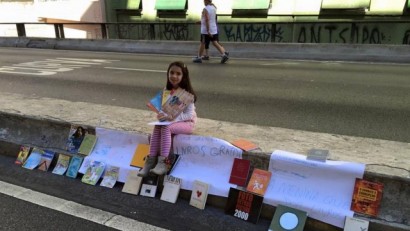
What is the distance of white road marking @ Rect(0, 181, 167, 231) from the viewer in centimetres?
300

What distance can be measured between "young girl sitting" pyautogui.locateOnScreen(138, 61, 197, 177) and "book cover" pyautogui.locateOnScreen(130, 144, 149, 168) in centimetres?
12

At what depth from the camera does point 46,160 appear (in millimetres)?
4074

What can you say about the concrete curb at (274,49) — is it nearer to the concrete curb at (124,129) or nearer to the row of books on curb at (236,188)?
the concrete curb at (124,129)

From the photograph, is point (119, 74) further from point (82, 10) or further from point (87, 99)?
point (82, 10)

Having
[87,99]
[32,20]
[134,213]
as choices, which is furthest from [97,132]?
[32,20]

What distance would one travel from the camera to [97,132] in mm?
4023

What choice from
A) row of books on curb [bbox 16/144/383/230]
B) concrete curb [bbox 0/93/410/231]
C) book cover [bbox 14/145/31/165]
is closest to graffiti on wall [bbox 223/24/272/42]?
concrete curb [bbox 0/93/410/231]

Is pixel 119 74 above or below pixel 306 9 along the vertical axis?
below

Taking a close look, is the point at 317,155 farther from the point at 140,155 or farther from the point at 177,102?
the point at 140,155

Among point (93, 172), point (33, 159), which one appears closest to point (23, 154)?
point (33, 159)

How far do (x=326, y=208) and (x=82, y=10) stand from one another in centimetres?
2436

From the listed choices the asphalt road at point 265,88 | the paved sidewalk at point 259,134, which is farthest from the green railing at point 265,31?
the paved sidewalk at point 259,134

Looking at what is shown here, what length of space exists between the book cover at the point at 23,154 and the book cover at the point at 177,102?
158 cm

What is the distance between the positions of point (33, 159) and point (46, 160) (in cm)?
17
